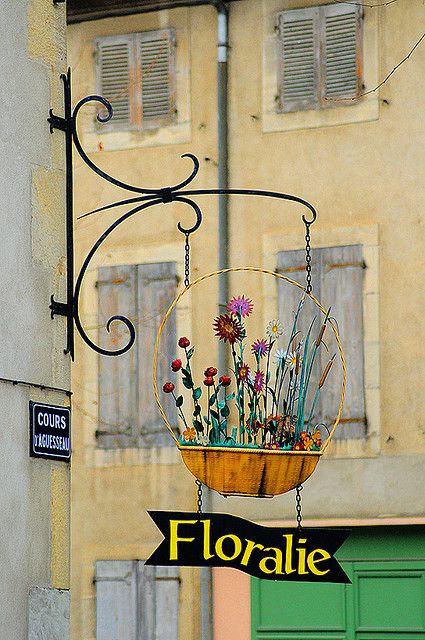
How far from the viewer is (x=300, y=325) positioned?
1495cm

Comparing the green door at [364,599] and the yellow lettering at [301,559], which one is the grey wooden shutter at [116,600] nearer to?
the green door at [364,599]

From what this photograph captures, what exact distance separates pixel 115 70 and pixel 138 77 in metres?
0.24

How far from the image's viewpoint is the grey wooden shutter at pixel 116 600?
15.1m

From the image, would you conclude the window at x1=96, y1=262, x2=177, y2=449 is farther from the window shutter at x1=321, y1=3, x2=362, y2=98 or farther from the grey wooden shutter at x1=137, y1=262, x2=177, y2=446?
the window shutter at x1=321, y1=3, x2=362, y2=98

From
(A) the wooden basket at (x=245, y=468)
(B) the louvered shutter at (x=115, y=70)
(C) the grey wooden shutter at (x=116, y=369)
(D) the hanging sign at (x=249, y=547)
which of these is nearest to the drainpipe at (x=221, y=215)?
(C) the grey wooden shutter at (x=116, y=369)

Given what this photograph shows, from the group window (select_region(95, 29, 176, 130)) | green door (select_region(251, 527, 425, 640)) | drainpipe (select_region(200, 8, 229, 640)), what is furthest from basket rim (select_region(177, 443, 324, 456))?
window (select_region(95, 29, 176, 130))

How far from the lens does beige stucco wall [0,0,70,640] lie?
7.32 metres

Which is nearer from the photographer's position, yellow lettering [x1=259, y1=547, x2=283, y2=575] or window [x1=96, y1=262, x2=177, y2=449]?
yellow lettering [x1=259, y1=547, x2=283, y2=575]

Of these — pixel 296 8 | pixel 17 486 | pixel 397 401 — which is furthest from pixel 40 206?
pixel 296 8

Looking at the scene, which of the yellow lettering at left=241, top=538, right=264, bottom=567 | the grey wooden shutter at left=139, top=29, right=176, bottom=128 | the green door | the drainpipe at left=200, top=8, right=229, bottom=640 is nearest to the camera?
the yellow lettering at left=241, top=538, right=264, bottom=567

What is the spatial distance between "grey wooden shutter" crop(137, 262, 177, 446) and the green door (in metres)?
1.77

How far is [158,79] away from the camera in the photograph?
15742 millimetres

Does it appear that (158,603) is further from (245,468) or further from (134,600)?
(245,468)

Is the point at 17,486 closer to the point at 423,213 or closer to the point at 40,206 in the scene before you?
the point at 40,206
